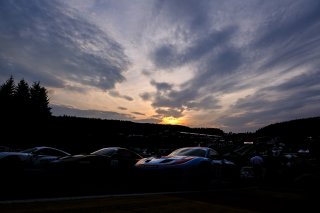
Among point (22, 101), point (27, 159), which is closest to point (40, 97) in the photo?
point (22, 101)

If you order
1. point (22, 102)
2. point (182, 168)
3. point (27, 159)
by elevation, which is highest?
point (22, 102)

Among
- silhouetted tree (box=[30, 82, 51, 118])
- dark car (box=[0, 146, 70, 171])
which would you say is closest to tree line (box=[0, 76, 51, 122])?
silhouetted tree (box=[30, 82, 51, 118])

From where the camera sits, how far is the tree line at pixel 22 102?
173 feet

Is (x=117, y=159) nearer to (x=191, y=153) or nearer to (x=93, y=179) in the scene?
(x=93, y=179)

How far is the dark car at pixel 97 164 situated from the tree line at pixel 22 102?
48.1 meters

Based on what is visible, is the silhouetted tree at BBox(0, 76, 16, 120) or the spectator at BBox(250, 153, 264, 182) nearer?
the spectator at BBox(250, 153, 264, 182)

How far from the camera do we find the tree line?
52781 millimetres

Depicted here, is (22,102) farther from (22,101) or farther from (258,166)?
(258,166)

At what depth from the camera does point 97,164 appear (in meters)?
9.40

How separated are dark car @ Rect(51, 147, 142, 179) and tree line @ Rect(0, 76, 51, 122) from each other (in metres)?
48.1

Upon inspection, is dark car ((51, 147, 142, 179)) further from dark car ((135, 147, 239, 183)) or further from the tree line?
the tree line

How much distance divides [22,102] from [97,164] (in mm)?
55120

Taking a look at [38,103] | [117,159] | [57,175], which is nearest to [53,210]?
[57,175]

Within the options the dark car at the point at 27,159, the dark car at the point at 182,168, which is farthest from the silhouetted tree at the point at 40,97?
the dark car at the point at 182,168
